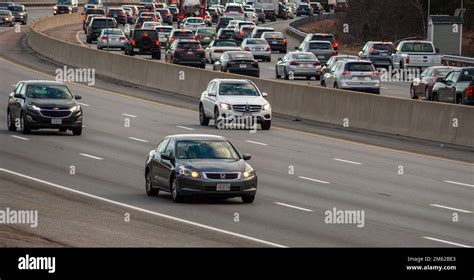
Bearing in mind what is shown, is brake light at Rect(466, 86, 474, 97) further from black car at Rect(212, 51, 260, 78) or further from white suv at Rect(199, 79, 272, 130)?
black car at Rect(212, 51, 260, 78)

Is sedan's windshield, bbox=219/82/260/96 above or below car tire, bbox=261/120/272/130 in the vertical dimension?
above

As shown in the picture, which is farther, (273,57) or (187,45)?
(273,57)

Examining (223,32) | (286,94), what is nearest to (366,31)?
(223,32)

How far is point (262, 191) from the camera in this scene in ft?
94.1

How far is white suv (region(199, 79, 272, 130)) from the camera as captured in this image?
4247 centimetres

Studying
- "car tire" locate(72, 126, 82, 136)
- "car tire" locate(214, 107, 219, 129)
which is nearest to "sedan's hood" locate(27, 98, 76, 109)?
"car tire" locate(72, 126, 82, 136)

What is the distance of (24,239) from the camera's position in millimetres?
20859

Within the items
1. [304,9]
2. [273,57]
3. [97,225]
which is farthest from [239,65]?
[304,9]

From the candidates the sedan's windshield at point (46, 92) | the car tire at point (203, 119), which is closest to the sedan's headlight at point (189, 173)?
the sedan's windshield at point (46, 92)

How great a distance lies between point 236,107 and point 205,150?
15.4 metres

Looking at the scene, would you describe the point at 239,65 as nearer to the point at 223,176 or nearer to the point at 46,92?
the point at 46,92

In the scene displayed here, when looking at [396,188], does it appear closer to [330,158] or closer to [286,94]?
[330,158]

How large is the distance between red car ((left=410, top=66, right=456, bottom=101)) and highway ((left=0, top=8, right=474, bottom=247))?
7249 millimetres

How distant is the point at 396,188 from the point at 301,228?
6785 mm
